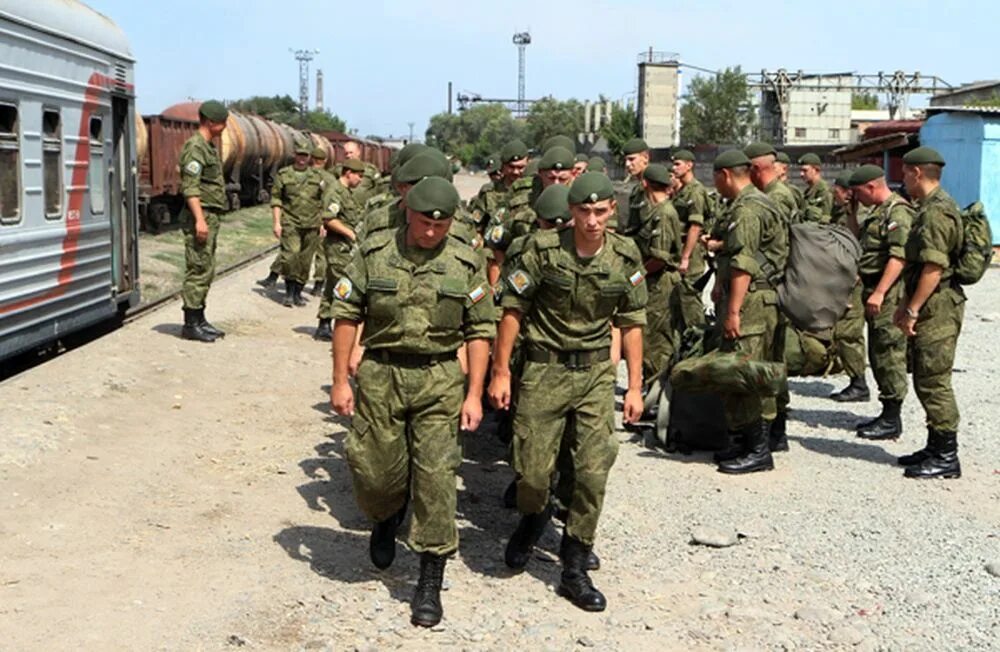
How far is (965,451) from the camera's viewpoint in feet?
27.4

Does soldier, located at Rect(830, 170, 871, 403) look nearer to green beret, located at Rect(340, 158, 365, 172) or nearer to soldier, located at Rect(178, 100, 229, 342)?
green beret, located at Rect(340, 158, 365, 172)

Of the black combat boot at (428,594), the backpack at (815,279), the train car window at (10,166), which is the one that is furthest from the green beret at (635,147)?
the black combat boot at (428,594)

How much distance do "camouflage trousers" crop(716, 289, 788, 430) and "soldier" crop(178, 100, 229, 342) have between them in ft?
16.8

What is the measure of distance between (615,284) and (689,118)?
6366cm

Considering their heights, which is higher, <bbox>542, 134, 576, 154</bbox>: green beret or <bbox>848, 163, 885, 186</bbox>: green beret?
<bbox>542, 134, 576, 154</bbox>: green beret

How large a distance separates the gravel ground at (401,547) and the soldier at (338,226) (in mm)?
3061

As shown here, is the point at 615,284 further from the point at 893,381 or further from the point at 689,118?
the point at 689,118

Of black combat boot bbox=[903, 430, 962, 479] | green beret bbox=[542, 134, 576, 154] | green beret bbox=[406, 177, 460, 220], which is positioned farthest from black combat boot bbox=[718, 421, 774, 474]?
green beret bbox=[406, 177, 460, 220]

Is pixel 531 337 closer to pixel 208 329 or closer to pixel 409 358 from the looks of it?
pixel 409 358

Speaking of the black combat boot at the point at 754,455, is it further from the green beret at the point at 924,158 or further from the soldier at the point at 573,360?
the soldier at the point at 573,360

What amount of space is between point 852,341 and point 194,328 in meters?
6.05

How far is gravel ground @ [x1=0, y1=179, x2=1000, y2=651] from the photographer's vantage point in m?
4.90

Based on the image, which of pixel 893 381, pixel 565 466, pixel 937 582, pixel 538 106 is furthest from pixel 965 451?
pixel 538 106

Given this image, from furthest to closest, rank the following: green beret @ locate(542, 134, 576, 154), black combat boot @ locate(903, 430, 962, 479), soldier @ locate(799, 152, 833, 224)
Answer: soldier @ locate(799, 152, 833, 224) → green beret @ locate(542, 134, 576, 154) → black combat boot @ locate(903, 430, 962, 479)
